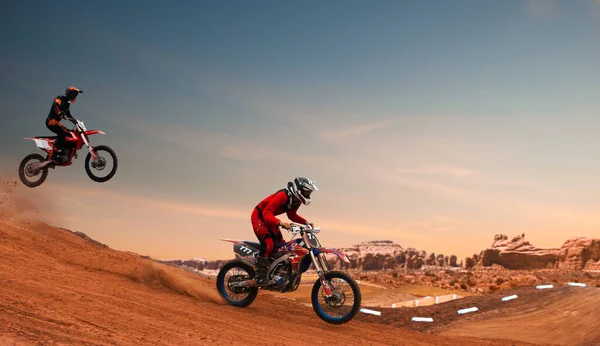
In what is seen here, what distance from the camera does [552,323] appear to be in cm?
2011

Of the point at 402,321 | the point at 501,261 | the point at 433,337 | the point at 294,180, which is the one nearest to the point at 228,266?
the point at 294,180

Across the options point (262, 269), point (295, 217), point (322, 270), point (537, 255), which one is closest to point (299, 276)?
point (322, 270)

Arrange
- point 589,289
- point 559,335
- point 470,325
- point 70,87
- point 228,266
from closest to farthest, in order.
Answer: point 228,266 < point 70,87 < point 559,335 < point 470,325 < point 589,289

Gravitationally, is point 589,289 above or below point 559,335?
above

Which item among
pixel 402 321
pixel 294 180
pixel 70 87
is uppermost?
pixel 70 87

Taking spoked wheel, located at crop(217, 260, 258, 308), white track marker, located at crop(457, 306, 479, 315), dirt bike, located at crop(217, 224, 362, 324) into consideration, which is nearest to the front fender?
dirt bike, located at crop(217, 224, 362, 324)

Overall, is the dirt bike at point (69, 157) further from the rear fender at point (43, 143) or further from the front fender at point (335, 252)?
the front fender at point (335, 252)

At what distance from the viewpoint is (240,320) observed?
40.4ft

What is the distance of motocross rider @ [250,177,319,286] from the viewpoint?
1262 centimetres

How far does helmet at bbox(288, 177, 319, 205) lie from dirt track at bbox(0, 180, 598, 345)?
10.7 feet

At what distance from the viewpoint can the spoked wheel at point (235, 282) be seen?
45.5 feet

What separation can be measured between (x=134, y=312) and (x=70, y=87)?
9.44 metres

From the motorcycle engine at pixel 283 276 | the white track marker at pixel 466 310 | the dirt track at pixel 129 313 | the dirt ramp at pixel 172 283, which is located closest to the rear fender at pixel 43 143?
the dirt track at pixel 129 313

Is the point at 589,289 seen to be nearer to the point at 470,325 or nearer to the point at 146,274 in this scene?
the point at 470,325
